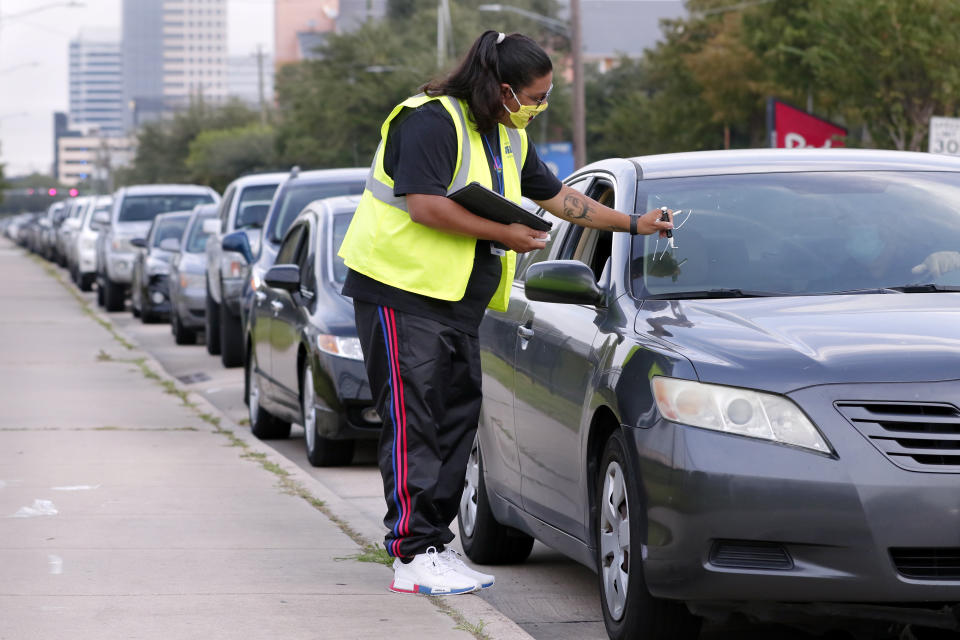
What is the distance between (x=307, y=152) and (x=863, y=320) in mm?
66446

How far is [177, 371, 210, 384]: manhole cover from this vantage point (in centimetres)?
1645

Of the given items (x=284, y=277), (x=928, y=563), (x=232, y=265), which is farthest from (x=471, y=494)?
(x=232, y=265)

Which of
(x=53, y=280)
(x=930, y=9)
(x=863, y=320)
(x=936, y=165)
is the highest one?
(x=930, y=9)

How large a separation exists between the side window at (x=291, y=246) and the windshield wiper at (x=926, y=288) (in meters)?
6.64

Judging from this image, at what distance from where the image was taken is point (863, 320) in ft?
16.7

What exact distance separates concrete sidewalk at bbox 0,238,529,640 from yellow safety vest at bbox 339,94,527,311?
1.08 m

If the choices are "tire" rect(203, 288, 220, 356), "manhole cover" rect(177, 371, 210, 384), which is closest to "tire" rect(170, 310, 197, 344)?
"tire" rect(203, 288, 220, 356)

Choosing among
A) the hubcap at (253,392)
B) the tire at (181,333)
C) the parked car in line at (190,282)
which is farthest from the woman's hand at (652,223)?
the tire at (181,333)

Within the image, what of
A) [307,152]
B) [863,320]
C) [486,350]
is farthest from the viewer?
[307,152]

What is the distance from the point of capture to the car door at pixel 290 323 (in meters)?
10.9

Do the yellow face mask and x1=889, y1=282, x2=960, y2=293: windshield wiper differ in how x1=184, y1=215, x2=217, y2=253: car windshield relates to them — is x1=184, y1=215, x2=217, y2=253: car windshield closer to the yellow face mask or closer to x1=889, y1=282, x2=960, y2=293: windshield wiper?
the yellow face mask

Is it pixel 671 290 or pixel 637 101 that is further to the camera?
pixel 637 101

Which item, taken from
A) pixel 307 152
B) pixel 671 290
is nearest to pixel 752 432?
pixel 671 290

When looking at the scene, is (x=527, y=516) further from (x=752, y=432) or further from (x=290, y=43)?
(x=290, y=43)
